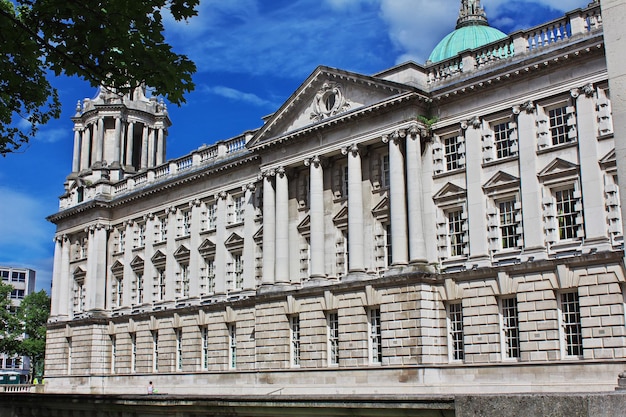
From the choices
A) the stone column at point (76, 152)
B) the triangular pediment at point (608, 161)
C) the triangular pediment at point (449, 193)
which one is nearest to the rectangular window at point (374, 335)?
the triangular pediment at point (449, 193)

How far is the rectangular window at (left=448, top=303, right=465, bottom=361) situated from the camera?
37344 millimetres

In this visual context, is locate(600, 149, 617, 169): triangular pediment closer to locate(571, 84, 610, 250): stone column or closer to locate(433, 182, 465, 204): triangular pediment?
locate(571, 84, 610, 250): stone column

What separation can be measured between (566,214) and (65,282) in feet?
147

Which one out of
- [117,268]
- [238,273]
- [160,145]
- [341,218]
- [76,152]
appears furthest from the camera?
[160,145]

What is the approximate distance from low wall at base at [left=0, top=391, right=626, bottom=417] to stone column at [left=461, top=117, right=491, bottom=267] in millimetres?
23982

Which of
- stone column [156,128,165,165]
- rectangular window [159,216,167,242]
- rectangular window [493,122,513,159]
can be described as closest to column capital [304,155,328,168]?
rectangular window [493,122,513,159]

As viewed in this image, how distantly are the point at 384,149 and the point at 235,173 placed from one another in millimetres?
13130

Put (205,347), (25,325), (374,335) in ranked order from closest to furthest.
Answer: (374,335)
(205,347)
(25,325)

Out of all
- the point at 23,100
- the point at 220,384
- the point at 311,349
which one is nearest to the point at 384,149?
the point at 311,349

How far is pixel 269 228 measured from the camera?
46219 millimetres

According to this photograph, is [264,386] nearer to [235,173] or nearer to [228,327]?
[228,327]

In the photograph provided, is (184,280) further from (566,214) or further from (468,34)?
(566,214)

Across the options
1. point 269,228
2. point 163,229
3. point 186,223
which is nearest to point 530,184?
point 269,228

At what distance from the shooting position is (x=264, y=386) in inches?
1748
